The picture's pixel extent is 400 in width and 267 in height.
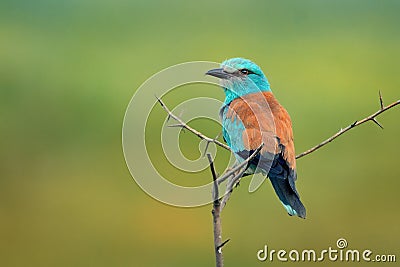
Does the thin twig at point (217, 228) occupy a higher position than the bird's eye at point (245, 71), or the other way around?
the bird's eye at point (245, 71)

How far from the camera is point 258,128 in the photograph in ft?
13.2

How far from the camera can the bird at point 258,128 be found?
12.5 ft

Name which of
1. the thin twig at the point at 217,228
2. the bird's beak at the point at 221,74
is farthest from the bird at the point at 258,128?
the thin twig at the point at 217,228

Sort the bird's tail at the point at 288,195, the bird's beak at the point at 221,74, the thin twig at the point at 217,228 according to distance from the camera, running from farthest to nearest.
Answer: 1. the bird's beak at the point at 221,74
2. the bird's tail at the point at 288,195
3. the thin twig at the point at 217,228

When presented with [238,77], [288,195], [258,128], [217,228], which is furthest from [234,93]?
[217,228]

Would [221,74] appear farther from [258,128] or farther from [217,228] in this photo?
[217,228]

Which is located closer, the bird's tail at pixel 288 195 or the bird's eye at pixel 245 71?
the bird's tail at pixel 288 195

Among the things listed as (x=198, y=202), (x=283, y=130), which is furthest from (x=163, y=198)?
(x=283, y=130)

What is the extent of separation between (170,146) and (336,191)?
4660 mm

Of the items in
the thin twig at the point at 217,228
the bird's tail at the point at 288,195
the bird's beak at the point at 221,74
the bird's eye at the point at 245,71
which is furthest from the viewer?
the bird's eye at the point at 245,71

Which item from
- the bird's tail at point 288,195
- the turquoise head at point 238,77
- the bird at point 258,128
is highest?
the turquoise head at point 238,77

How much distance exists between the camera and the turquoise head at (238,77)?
4.45 metres

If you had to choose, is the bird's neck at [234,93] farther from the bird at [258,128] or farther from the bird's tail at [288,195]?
the bird's tail at [288,195]

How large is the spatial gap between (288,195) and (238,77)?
92 cm
